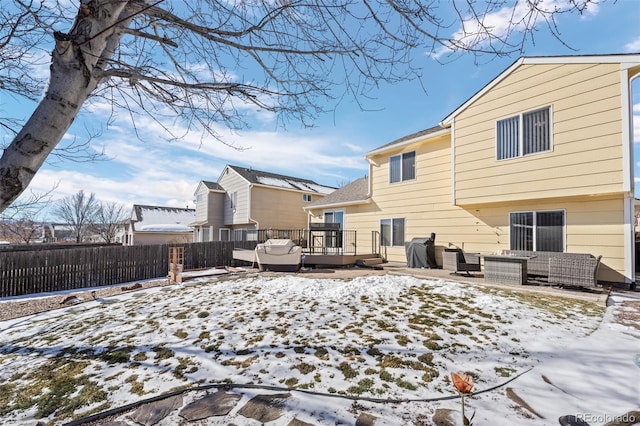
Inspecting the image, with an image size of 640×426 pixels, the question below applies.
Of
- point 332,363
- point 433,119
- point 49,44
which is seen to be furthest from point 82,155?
point 433,119

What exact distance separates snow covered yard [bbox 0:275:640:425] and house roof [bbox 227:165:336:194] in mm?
14123

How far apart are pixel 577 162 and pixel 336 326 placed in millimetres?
7005

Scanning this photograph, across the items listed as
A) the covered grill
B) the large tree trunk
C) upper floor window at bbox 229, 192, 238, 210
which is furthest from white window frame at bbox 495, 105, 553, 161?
upper floor window at bbox 229, 192, 238, 210

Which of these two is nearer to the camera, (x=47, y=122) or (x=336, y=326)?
(x=47, y=122)

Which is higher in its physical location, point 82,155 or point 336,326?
point 82,155

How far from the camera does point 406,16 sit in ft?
8.46

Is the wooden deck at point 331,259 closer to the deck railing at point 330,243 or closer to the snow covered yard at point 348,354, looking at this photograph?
the deck railing at point 330,243

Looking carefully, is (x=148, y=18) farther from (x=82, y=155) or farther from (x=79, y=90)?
(x=82, y=155)

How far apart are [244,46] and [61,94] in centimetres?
163

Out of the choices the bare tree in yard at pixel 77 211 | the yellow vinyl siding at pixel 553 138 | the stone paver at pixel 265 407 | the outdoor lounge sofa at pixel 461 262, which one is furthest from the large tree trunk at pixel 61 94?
the bare tree in yard at pixel 77 211

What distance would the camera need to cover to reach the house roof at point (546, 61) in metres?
6.21

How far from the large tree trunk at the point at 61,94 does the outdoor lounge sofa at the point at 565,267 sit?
845 cm

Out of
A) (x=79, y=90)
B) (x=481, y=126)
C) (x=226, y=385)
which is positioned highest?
(x=481, y=126)

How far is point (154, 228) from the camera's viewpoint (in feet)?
89.1
